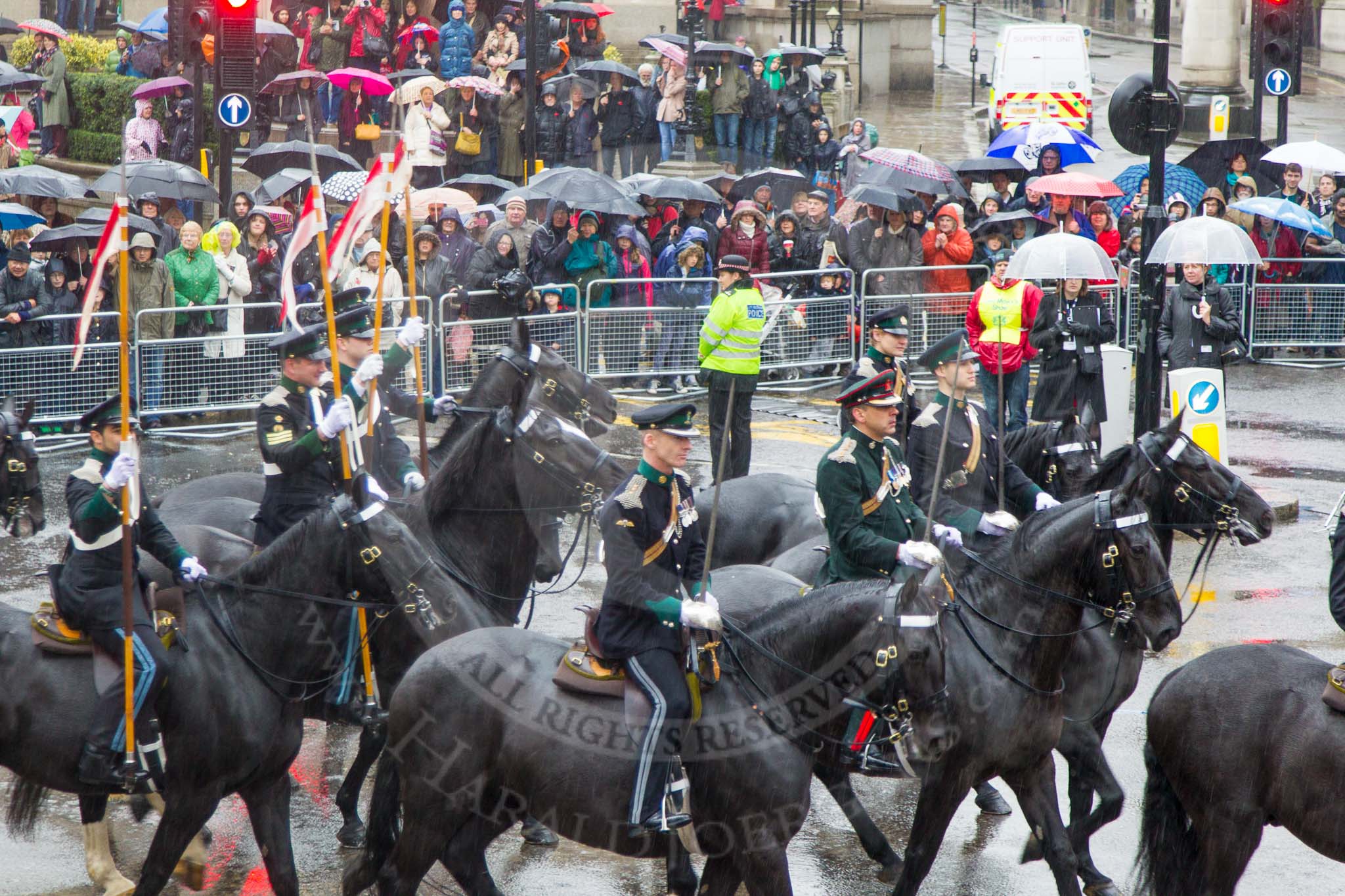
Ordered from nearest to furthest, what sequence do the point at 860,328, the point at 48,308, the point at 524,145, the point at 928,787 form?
1. the point at 928,787
2. the point at 48,308
3. the point at 860,328
4. the point at 524,145

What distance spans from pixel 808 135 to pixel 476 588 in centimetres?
1861

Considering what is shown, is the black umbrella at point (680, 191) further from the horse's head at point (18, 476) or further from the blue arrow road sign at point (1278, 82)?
the horse's head at point (18, 476)

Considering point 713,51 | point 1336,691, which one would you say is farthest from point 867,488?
point 713,51

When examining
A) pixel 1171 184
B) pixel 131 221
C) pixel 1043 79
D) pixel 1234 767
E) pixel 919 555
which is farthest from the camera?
pixel 1043 79

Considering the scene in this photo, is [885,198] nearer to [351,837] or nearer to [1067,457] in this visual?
[1067,457]

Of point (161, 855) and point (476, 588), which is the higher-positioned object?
point (476, 588)

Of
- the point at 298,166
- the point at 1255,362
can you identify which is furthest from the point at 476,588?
the point at 1255,362

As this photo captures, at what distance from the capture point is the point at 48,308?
52.2 feet

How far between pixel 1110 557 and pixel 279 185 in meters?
12.8

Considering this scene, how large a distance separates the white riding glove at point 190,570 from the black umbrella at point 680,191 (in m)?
11.7

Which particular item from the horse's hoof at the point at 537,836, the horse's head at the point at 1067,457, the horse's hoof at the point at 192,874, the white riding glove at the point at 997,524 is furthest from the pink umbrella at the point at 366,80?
the horse's hoof at the point at 192,874

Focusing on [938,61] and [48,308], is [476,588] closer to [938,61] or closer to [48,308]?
[48,308]

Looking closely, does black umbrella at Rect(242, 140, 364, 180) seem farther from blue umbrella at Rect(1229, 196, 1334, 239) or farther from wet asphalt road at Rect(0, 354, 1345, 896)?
blue umbrella at Rect(1229, 196, 1334, 239)

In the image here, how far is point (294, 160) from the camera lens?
806 inches
